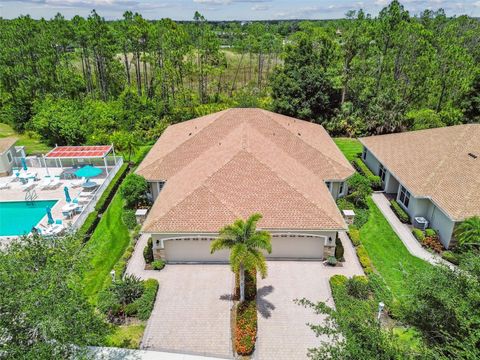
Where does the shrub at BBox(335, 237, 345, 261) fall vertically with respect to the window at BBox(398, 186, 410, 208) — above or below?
below

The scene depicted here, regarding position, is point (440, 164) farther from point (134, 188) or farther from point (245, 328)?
point (134, 188)

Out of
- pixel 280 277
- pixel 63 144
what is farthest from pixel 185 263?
pixel 63 144

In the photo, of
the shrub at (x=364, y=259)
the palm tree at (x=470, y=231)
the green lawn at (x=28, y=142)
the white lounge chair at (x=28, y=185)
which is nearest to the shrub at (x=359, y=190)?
the shrub at (x=364, y=259)

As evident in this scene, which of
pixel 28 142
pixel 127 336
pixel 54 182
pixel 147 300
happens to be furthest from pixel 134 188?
pixel 28 142

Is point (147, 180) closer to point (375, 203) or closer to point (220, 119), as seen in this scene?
point (220, 119)

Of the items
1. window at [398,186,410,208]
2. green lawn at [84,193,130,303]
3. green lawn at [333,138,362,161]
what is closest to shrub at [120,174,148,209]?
green lawn at [84,193,130,303]

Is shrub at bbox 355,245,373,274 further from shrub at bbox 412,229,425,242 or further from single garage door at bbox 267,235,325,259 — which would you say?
shrub at bbox 412,229,425,242
